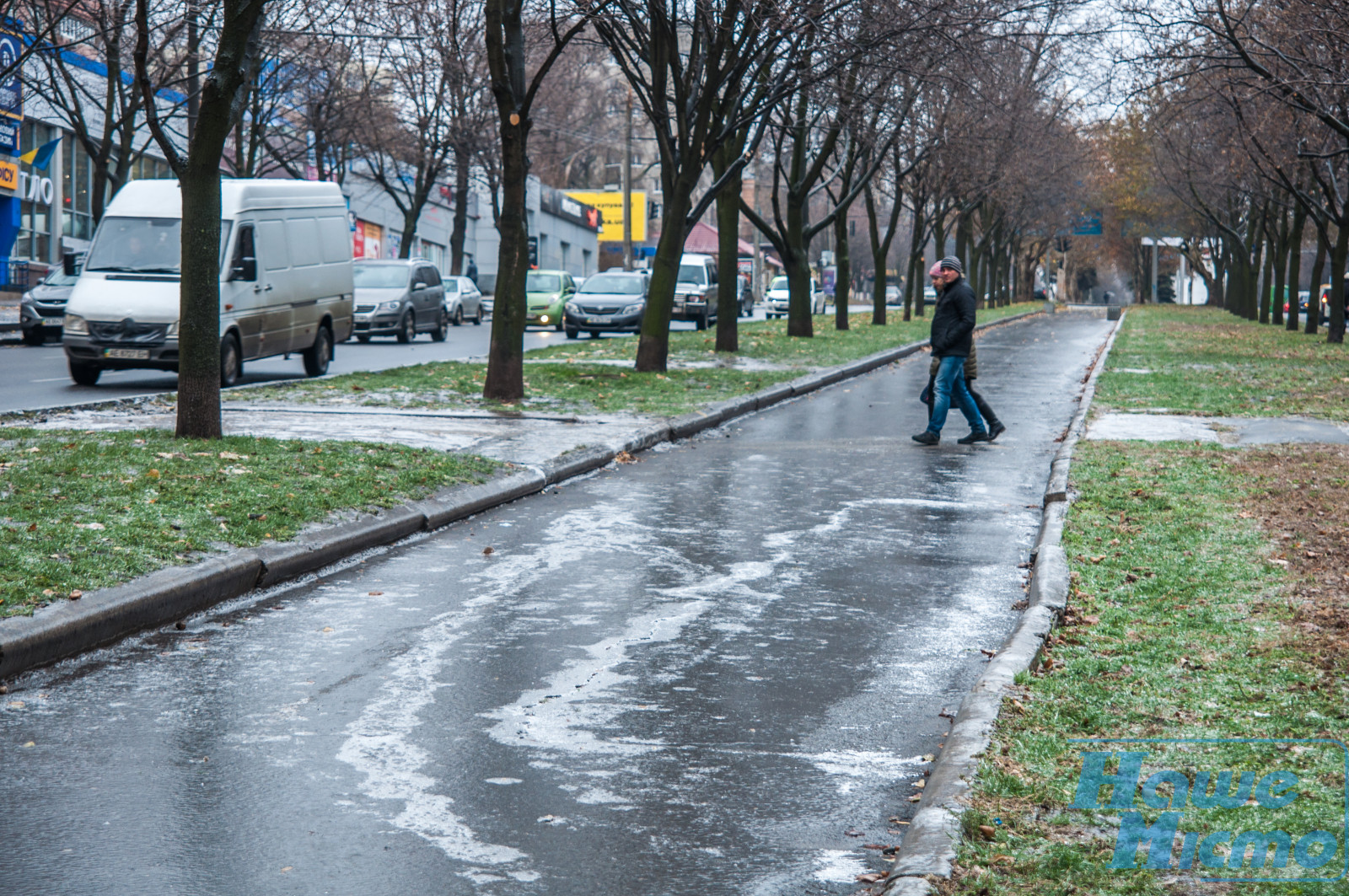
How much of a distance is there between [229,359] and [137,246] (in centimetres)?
196

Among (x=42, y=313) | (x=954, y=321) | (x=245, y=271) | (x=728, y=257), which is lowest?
(x=42, y=313)

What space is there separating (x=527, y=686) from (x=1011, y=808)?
209 centimetres

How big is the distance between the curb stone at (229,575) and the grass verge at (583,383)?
3.87 metres

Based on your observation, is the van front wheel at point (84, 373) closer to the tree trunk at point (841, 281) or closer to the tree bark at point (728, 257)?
the tree bark at point (728, 257)

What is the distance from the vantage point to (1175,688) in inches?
202

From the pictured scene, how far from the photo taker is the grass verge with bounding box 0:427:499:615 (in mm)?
6668

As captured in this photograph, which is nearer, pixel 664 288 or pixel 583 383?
Result: pixel 583 383

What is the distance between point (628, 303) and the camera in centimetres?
3384

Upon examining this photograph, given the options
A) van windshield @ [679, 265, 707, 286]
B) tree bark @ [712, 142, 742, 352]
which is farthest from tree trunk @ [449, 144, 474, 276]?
tree bark @ [712, 142, 742, 352]

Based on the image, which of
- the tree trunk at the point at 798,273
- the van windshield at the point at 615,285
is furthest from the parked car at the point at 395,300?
the tree trunk at the point at 798,273

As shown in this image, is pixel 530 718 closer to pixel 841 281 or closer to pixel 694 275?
pixel 841 281

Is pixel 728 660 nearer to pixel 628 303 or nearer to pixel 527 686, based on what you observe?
pixel 527 686

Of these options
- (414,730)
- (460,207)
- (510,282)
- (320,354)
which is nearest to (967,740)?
(414,730)

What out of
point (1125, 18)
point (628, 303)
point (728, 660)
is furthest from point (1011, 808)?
point (628, 303)
